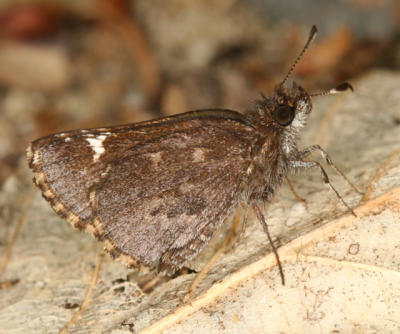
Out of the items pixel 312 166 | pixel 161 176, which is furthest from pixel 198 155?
pixel 312 166

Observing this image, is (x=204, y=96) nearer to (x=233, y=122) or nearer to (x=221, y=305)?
(x=233, y=122)

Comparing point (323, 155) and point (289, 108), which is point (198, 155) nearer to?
point (289, 108)

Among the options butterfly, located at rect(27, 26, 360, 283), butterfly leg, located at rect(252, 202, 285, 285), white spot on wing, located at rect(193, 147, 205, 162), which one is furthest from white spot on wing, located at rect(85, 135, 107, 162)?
butterfly leg, located at rect(252, 202, 285, 285)

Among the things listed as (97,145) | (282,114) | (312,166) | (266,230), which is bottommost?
(266,230)

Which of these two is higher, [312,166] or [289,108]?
[289,108]

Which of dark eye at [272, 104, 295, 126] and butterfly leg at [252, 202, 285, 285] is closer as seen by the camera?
butterfly leg at [252, 202, 285, 285]

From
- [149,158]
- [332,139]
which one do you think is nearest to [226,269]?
[149,158]

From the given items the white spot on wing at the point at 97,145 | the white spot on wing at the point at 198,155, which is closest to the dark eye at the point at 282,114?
the white spot on wing at the point at 198,155

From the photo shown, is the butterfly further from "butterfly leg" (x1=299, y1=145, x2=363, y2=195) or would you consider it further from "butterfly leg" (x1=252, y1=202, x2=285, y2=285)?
"butterfly leg" (x1=299, y1=145, x2=363, y2=195)
